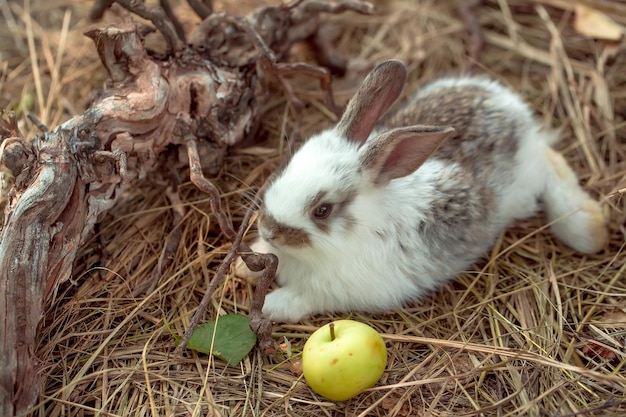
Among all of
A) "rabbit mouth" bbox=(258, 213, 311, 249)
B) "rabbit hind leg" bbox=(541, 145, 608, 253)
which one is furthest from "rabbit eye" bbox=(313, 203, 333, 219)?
"rabbit hind leg" bbox=(541, 145, 608, 253)

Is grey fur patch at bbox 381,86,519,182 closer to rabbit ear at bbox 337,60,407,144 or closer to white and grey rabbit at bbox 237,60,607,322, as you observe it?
white and grey rabbit at bbox 237,60,607,322

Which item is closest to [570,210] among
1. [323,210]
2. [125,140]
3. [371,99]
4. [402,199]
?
[402,199]

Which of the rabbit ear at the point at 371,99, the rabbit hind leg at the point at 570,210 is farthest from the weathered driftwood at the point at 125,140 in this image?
the rabbit hind leg at the point at 570,210

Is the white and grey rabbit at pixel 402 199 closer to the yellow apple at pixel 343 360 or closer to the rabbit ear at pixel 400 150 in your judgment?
the rabbit ear at pixel 400 150

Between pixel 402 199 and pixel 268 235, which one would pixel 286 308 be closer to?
pixel 268 235

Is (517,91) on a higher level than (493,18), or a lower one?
lower

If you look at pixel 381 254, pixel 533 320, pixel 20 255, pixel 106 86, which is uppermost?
pixel 106 86

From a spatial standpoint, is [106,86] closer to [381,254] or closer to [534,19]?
[381,254]

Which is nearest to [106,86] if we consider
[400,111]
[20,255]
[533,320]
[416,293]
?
[20,255]
